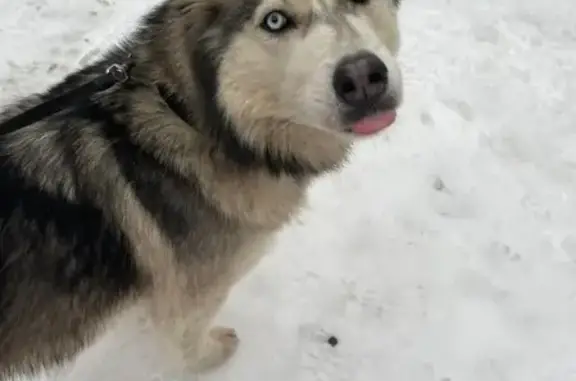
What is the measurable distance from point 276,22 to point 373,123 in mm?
391

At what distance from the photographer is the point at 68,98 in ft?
6.99

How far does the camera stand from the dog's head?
6.02 ft

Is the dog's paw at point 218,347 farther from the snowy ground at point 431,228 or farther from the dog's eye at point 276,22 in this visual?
the dog's eye at point 276,22

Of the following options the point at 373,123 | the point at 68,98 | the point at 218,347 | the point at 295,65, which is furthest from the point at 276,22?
the point at 218,347

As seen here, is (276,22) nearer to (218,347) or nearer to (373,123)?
(373,123)

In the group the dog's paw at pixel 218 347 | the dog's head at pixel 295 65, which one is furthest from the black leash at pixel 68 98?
the dog's paw at pixel 218 347

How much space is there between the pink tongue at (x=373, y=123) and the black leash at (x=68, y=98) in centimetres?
72

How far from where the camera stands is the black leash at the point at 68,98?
6.89 ft

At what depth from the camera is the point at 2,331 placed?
194 centimetres

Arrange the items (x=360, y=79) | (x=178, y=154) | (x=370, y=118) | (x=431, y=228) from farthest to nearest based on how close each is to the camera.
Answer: (x=431, y=228) → (x=178, y=154) → (x=370, y=118) → (x=360, y=79)

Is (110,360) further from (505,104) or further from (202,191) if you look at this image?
(505,104)

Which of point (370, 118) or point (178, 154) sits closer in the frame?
point (370, 118)

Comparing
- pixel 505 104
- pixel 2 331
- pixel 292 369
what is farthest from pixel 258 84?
pixel 505 104

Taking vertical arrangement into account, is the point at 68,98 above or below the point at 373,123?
above
